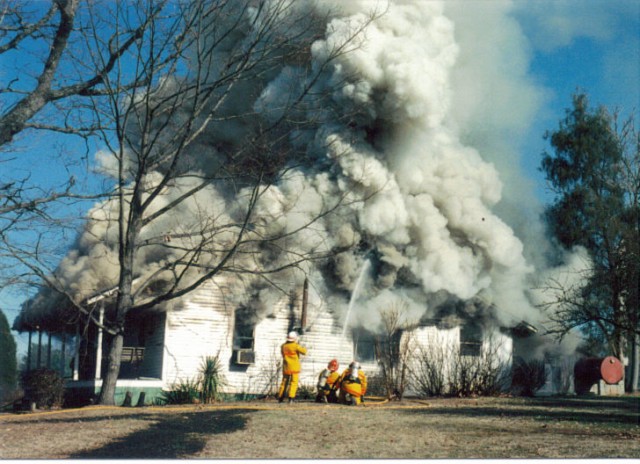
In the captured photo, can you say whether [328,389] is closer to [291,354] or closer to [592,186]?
[291,354]

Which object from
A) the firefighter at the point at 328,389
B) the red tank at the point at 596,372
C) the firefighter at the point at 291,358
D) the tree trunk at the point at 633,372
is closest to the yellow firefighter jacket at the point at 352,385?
the firefighter at the point at 328,389

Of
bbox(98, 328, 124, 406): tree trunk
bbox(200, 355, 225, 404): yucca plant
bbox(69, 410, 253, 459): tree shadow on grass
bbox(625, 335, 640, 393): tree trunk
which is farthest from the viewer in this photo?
bbox(625, 335, 640, 393): tree trunk

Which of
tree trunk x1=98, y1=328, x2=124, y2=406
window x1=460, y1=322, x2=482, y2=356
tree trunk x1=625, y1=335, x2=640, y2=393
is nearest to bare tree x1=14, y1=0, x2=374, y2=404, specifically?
tree trunk x1=98, y1=328, x2=124, y2=406

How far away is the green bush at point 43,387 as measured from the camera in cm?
1753

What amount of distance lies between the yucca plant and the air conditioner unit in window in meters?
0.56

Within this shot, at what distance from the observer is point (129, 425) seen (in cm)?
1128

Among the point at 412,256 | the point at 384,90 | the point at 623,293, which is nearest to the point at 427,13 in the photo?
the point at 384,90

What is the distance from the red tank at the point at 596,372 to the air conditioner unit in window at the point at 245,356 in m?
11.8

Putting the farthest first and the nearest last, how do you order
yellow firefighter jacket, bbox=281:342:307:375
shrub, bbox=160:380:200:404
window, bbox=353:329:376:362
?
window, bbox=353:329:376:362
shrub, bbox=160:380:200:404
yellow firefighter jacket, bbox=281:342:307:375

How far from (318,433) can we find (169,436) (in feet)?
7.13

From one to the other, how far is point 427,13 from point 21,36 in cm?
1654

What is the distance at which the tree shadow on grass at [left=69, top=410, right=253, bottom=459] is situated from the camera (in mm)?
8953

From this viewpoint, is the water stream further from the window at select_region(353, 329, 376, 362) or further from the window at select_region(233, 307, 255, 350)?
the window at select_region(233, 307, 255, 350)

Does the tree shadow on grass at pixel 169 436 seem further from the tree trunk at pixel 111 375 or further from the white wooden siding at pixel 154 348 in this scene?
the white wooden siding at pixel 154 348
